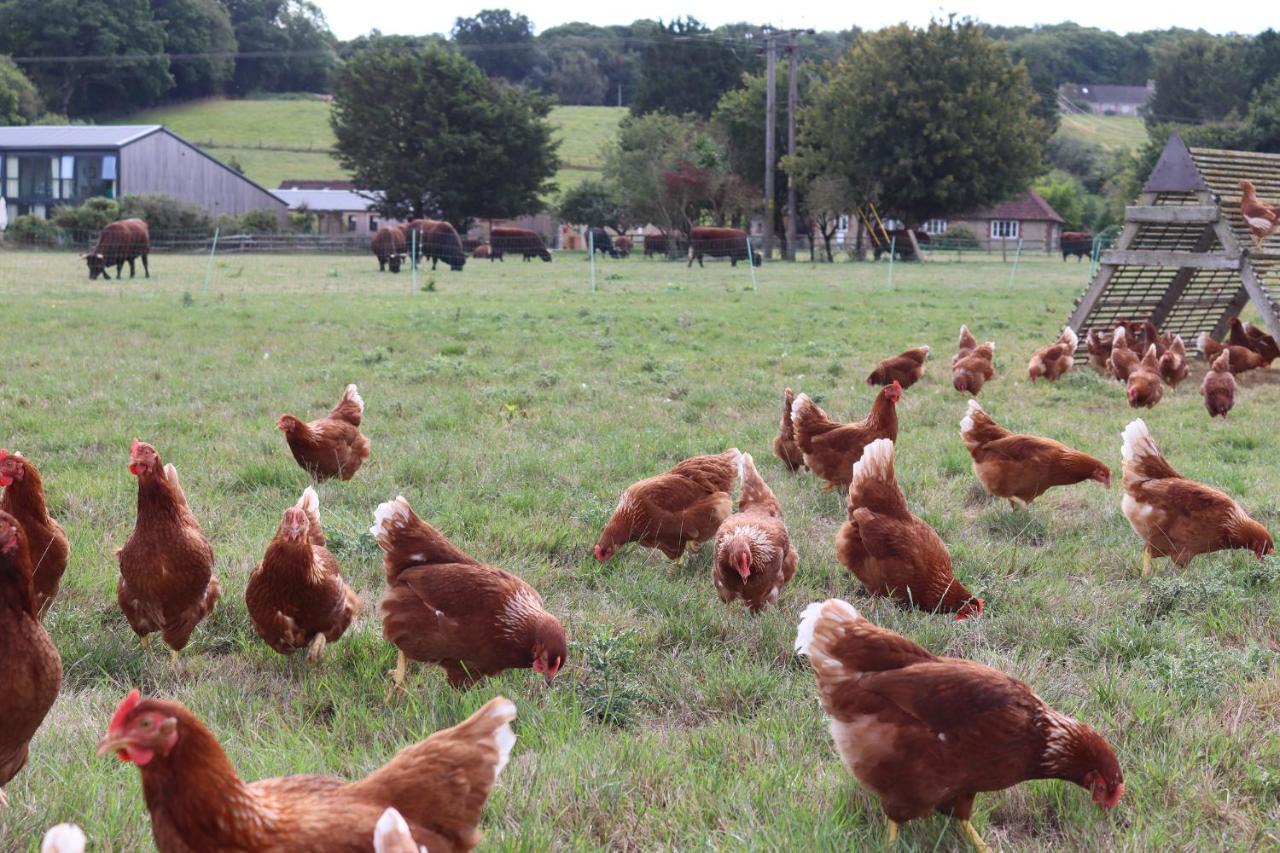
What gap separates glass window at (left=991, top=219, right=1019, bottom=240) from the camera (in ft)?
234

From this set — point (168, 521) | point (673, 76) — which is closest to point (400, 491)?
point (168, 521)

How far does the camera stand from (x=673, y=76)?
69.4m

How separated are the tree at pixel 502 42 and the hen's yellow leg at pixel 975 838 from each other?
4399 inches

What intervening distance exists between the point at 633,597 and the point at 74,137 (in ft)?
221

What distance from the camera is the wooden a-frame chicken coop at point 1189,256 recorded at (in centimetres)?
1176

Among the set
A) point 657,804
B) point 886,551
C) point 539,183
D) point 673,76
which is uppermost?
point 673,76

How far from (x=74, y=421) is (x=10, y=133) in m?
67.4

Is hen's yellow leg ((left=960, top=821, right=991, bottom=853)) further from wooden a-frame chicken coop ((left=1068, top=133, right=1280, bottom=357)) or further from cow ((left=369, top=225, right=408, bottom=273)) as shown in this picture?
cow ((left=369, top=225, right=408, bottom=273))

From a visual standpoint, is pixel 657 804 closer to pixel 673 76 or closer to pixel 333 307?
pixel 333 307

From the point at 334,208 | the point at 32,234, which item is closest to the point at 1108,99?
the point at 334,208

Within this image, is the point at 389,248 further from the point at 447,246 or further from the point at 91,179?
the point at 91,179

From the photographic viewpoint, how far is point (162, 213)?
47.1 metres

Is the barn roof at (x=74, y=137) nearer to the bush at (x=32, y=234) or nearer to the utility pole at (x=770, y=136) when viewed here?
the bush at (x=32, y=234)

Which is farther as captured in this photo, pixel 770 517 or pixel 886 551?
pixel 770 517
